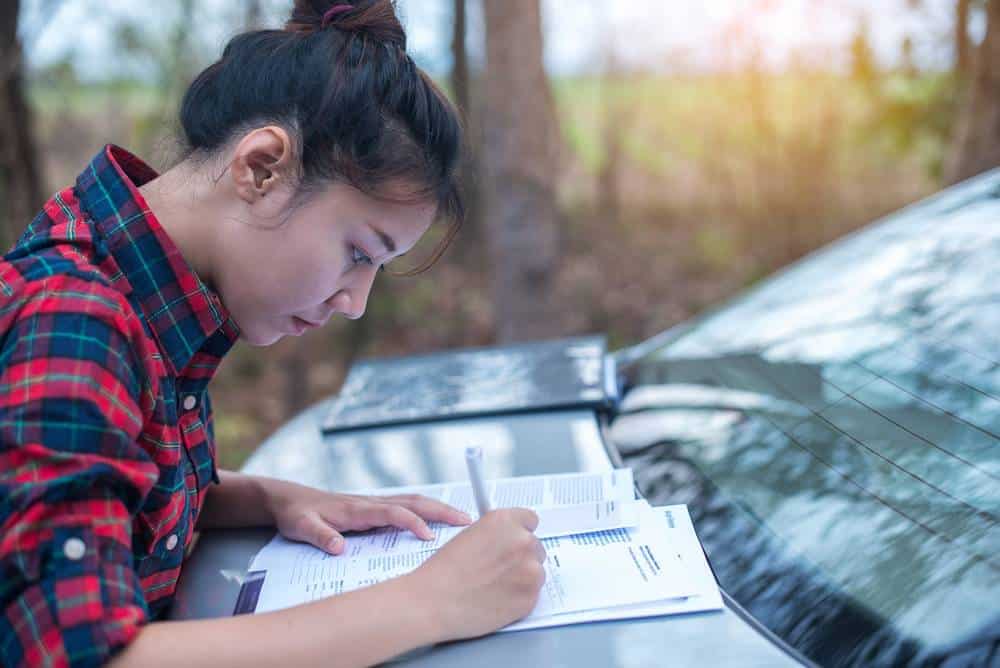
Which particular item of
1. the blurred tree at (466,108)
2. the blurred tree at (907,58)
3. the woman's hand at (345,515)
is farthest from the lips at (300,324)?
the blurred tree at (907,58)

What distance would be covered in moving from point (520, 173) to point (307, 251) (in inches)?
110

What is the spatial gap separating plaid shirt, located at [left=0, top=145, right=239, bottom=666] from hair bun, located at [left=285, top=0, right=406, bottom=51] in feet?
1.14

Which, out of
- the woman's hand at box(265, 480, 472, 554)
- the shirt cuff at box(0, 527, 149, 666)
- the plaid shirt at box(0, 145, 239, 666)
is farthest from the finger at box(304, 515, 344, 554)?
the shirt cuff at box(0, 527, 149, 666)

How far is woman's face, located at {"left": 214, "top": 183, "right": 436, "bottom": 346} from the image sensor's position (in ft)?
4.43

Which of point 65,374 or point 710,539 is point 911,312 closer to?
point 710,539

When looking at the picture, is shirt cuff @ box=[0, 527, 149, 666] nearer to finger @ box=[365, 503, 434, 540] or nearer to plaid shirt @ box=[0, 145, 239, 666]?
plaid shirt @ box=[0, 145, 239, 666]

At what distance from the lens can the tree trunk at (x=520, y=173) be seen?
393 centimetres

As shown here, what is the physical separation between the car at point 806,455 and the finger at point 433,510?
0.16 metres

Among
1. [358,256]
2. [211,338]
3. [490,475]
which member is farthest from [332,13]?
[490,475]

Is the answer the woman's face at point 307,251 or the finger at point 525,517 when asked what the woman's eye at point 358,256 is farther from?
the finger at point 525,517

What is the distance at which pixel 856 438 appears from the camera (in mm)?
1476

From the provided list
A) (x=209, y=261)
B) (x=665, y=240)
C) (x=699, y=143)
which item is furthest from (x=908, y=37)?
(x=209, y=261)

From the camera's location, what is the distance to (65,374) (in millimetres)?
1066

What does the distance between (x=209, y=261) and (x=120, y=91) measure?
459 cm
